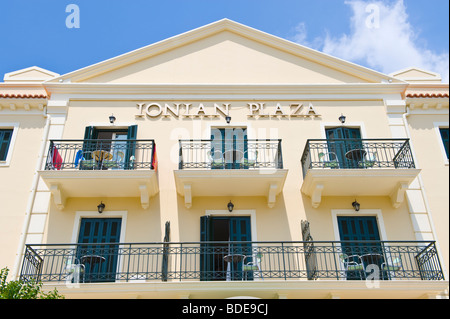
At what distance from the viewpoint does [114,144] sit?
1413 centimetres

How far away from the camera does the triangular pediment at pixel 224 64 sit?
52.0ft

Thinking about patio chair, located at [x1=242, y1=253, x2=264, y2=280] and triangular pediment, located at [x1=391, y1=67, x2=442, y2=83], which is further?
triangular pediment, located at [x1=391, y1=67, x2=442, y2=83]

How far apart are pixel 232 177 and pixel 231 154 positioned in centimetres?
105

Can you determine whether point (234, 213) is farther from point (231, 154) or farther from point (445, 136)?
point (445, 136)

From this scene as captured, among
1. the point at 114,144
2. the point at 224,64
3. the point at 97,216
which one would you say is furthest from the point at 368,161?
the point at 97,216

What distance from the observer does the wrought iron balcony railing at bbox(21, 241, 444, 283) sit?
38.7 ft

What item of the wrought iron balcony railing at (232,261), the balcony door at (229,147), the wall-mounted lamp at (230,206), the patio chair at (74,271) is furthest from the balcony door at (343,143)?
the patio chair at (74,271)

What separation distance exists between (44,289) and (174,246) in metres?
3.36

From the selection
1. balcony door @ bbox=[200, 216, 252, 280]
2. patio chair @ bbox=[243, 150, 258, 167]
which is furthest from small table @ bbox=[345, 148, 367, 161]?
balcony door @ bbox=[200, 216, 252, 280]

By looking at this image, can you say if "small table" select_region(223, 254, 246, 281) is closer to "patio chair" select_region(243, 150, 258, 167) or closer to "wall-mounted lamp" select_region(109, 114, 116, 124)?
"patio chair" select_region(243, 150, 258, 167)

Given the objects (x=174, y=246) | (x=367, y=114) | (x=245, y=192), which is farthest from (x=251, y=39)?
(x=174, y=246)

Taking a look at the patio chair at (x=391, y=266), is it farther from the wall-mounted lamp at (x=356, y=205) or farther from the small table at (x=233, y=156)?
the small table at (x=233, y=156)

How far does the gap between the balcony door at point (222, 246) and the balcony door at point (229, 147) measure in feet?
5.13
